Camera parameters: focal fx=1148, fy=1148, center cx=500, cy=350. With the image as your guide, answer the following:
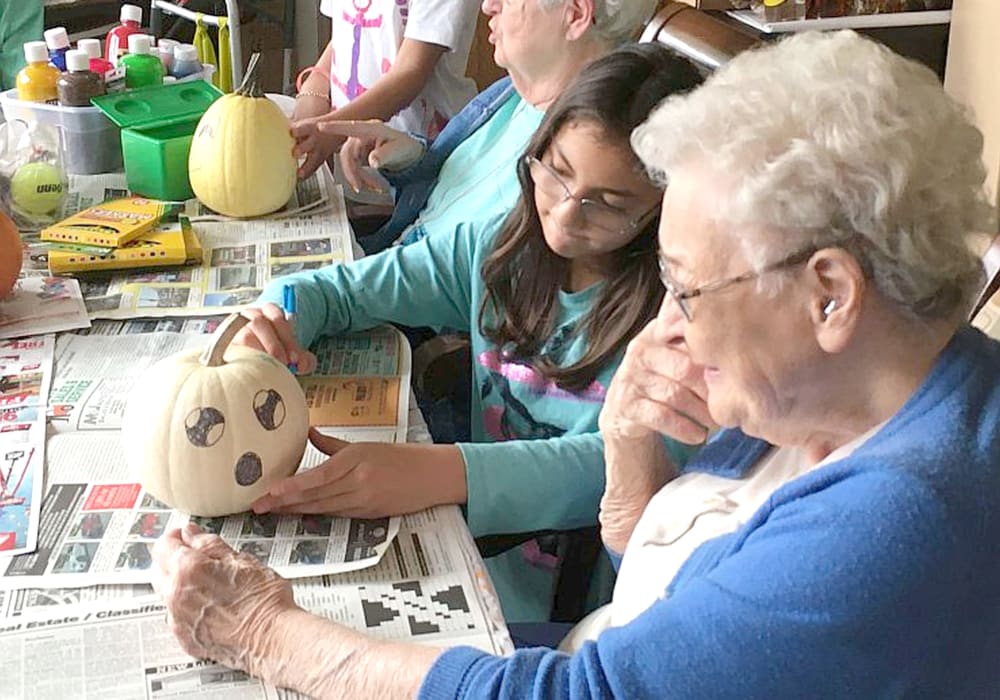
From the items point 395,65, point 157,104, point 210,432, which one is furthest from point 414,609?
point 395,65

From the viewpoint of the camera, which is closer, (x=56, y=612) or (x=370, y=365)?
(x=56, y=612)

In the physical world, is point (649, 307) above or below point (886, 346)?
below

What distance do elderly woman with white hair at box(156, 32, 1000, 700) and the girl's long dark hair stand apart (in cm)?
39

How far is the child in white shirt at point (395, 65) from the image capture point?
2.45 m

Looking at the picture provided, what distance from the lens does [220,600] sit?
101cm

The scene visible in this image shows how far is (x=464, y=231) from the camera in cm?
162

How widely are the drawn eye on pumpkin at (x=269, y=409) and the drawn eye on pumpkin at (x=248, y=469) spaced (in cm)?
3

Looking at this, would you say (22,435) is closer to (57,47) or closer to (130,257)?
(130,257)

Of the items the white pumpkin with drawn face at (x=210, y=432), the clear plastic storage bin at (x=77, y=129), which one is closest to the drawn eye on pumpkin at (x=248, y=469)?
the white pumpkin with drawn face at (x=210, y=432)

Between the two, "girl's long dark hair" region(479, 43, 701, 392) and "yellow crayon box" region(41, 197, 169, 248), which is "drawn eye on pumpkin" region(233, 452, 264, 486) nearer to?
"girl's long dark hair" region(479, 43, 701, 392)

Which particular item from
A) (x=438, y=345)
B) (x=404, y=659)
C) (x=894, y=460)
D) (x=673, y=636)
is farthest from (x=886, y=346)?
(x=438, y=345)

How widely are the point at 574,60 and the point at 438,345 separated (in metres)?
0.48

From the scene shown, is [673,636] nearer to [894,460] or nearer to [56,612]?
[894,460]

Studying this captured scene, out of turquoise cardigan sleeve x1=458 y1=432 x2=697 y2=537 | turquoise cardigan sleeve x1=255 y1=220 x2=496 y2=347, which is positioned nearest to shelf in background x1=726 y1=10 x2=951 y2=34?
turquoise cardigan sleeve x1=255 y1=220 x2=496 y2=347
